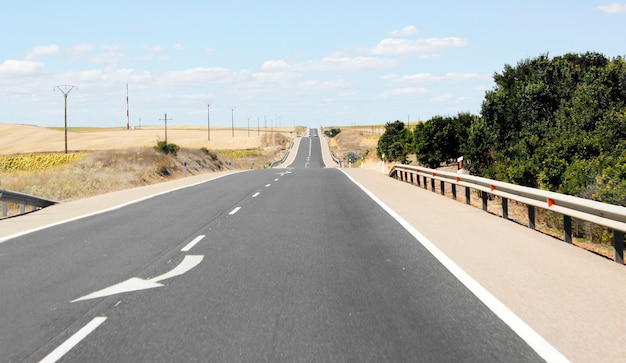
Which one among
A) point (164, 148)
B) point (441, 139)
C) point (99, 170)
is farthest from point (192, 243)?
point (164, 148)

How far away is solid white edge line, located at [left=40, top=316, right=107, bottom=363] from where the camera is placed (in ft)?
15.2

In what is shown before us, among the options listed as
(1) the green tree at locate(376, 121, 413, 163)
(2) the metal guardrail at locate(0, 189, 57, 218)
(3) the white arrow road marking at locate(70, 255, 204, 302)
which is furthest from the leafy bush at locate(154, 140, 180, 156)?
(3) the white arrow road marking at locate(70, 255, 204, 302)

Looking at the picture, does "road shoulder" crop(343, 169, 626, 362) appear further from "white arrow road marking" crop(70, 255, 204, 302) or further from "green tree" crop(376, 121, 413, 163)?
"green tree" crop(376, 121, 413, 163)

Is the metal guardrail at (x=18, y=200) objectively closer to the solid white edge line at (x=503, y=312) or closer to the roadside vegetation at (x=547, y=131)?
the solid white edge line at (x=503, y=312)

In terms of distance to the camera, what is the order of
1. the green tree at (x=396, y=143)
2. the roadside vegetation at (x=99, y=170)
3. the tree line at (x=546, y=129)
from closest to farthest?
1. the roadside vegetation at (x=99, y=170)
2. the tree line at (x=546, y=129)
3. the green tree at (x=396, y=143)

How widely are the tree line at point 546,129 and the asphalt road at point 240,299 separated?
1435 centimetres

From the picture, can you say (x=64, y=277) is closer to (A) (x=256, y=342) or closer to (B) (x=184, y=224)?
(A) (x=256, y=342)

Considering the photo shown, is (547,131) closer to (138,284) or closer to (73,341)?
(138,284)

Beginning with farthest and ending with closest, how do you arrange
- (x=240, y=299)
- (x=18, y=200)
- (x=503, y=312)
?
(x=18, y=200), (x=240, y=299), (x=503, y=312)

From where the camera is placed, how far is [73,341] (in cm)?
503

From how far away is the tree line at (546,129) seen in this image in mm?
26641

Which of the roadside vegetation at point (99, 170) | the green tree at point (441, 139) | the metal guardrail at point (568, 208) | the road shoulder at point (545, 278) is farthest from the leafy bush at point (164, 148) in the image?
the road shoulder at point (545, 278)

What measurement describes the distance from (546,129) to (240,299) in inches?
1263

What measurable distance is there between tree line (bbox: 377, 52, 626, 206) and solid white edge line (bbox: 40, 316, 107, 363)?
723 inches
